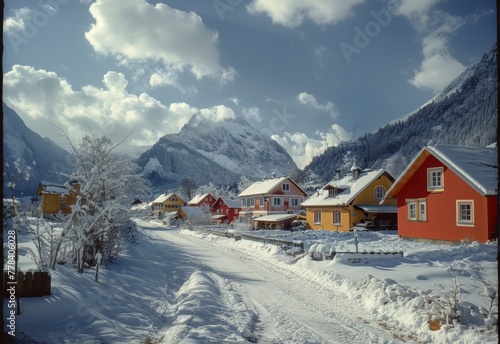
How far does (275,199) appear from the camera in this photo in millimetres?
49844

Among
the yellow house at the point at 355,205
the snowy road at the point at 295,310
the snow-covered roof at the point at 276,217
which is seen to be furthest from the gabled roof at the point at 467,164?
the snow-covered roof at the point at 276,217

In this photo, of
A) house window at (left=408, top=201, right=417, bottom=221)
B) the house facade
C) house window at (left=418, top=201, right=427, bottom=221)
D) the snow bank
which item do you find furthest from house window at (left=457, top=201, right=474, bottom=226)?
the house facade

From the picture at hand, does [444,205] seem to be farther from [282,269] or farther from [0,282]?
[0,282]

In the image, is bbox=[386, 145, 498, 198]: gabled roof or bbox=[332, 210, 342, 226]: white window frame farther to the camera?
bbox=[332, 210, 342, 226]: white window frame

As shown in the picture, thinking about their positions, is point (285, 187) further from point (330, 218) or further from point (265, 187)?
point (330, 218)

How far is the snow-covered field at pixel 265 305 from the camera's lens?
7637mm

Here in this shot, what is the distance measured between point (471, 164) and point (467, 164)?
1.75ft

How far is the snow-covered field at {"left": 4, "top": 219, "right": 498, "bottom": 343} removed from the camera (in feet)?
25.1

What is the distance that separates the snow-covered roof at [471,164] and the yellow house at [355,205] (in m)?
12.1

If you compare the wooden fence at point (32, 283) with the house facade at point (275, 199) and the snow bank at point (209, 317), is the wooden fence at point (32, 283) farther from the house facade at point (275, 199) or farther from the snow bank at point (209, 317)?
the house facade at point (275, 199)

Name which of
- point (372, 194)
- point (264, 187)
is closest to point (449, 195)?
point (372, 194)

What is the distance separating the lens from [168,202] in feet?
327

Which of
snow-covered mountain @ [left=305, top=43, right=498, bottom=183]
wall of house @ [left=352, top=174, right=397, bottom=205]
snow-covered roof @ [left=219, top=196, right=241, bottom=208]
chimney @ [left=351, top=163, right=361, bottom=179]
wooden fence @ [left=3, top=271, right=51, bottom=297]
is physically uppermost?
snow-covered mountain @ [left=305, top=43, right=498, bottom=183]

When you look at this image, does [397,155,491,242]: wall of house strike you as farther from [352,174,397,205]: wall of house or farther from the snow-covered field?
[352,174,397,205]: wall of house
